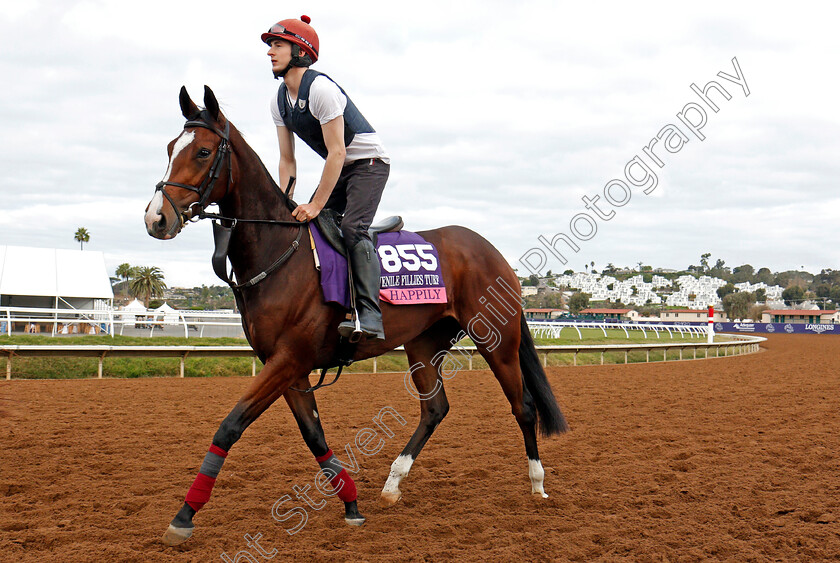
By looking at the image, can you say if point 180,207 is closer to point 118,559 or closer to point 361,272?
point 361,272

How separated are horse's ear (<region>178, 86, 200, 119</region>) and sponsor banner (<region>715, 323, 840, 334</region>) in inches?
2427

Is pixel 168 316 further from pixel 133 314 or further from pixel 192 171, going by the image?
pixel 192 171

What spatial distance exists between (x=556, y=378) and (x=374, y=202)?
10301 millimetres

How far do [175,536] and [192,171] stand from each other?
2.01 meters

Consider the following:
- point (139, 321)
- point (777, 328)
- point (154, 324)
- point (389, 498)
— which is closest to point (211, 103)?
point (389, 498)

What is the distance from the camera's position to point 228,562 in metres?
3.27

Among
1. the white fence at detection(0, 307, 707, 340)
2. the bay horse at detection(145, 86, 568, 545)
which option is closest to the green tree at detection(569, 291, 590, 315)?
the white fence at detection(0, 307, 707, 340)

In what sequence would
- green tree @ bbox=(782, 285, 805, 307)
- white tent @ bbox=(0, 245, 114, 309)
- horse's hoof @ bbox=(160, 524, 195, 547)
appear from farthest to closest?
green tree @ bbox=(782, 285, 805, 307)
white tent @ bbox=(0, 245, 114, 309)
horse's hoof @ bbox=(160, 524, 195, 547)

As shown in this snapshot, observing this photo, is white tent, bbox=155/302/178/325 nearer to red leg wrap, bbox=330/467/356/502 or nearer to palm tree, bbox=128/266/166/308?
red leg wrap, bbox=330/467/356/502

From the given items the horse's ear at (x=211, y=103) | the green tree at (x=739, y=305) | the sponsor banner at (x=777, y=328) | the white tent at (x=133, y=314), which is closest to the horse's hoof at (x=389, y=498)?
the horse's ear at (x=211, y=103)

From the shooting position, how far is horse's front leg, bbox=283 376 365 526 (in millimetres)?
4012

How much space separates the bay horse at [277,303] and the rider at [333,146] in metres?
0.23

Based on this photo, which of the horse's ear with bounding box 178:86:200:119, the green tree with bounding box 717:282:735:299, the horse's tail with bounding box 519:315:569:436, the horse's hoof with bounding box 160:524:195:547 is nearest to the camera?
the horse's hoof with bounding box 160:524:195:547

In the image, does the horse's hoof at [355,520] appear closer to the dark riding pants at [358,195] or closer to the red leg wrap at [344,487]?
the red leg wrap at [344,487]
